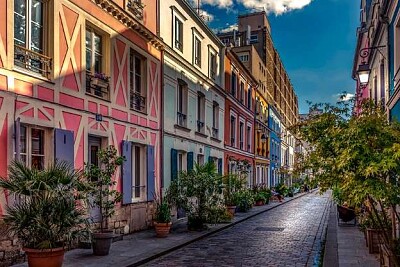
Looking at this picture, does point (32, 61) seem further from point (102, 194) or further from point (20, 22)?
point (102, 194)

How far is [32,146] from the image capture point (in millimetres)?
8953

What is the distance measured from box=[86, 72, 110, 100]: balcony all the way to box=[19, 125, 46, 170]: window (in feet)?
7.04

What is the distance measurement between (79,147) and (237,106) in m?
17.6

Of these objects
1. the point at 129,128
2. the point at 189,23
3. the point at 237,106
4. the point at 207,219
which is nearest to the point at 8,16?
the point at 129,128

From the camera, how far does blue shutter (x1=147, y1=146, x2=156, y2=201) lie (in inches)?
546

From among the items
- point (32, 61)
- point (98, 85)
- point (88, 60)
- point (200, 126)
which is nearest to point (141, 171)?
point (98, 85)

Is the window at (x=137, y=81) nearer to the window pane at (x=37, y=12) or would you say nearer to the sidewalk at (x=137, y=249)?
the sidewalk at (x=137, y=249)

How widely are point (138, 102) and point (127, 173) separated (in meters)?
2.47

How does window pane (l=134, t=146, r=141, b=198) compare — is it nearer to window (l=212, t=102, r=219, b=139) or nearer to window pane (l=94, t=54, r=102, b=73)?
window pane (l=94, t=54, r=102, b=73)

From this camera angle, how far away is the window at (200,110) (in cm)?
1983

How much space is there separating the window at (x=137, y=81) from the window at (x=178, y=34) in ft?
10.3

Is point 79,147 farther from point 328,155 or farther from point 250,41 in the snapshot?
point 250,41

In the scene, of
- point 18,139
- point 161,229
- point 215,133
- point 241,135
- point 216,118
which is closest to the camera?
point 18,139

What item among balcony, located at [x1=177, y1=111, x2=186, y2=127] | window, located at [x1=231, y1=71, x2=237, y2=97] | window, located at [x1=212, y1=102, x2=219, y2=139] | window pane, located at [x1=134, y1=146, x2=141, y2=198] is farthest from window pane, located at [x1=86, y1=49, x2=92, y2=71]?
window, located at [x1=231, y1=71, x2=237, y2=97]
